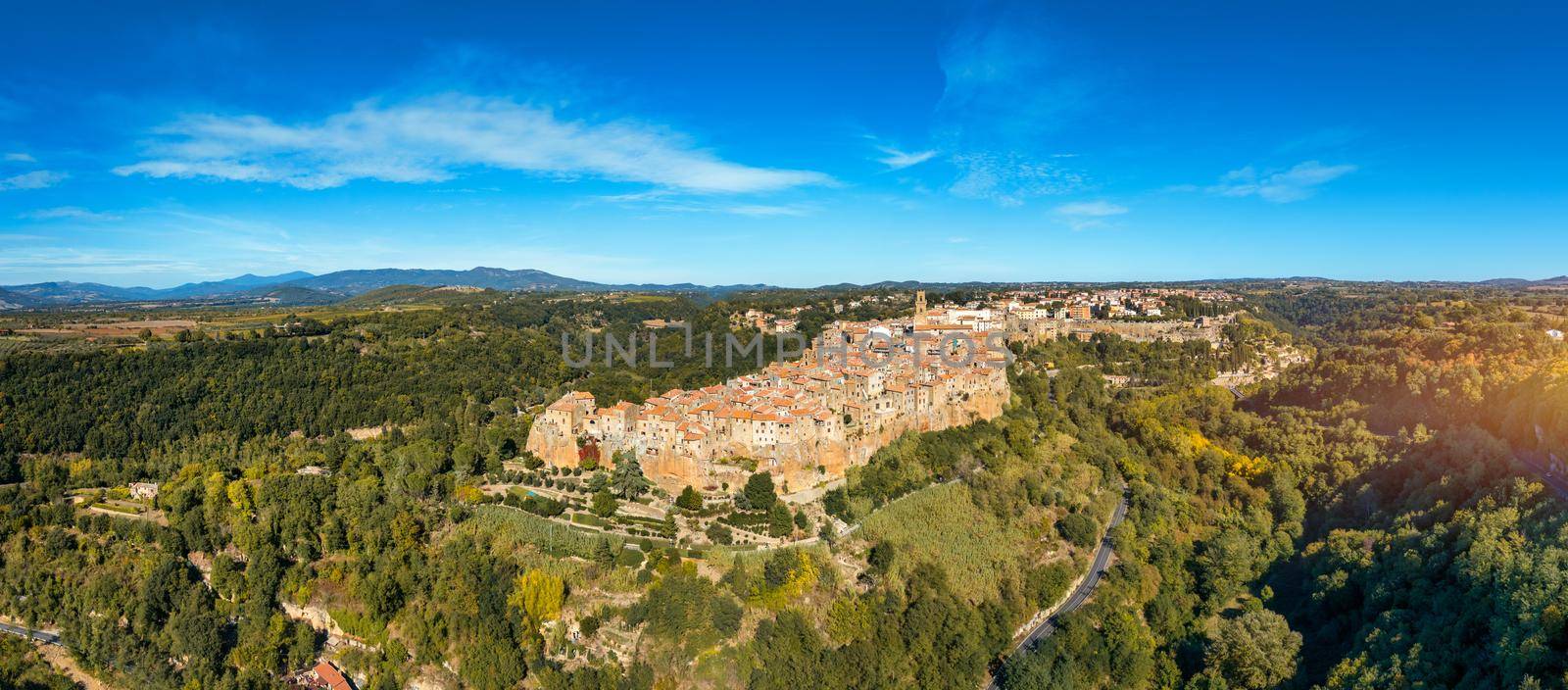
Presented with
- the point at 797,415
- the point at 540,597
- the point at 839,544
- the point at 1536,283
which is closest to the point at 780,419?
the point at 797,415

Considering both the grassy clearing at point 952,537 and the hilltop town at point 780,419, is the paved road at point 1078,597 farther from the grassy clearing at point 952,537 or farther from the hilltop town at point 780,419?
the hilltop town at point 780,419

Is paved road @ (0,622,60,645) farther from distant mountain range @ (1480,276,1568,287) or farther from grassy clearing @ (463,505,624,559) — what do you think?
distant mountain range @ (1480,276,1568,287)

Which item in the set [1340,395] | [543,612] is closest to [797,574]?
[543,612]

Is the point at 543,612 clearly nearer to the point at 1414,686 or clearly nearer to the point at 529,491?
the point at 529,491

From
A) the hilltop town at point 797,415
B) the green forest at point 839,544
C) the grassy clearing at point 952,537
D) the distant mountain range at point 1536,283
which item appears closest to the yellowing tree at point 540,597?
the green forest at point 839,544

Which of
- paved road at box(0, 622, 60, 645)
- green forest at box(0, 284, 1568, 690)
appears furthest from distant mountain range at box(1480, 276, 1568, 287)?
paved road at box(0, 622, 60, 645)

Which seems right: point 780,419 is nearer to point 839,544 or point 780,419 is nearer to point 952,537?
point 839,544
